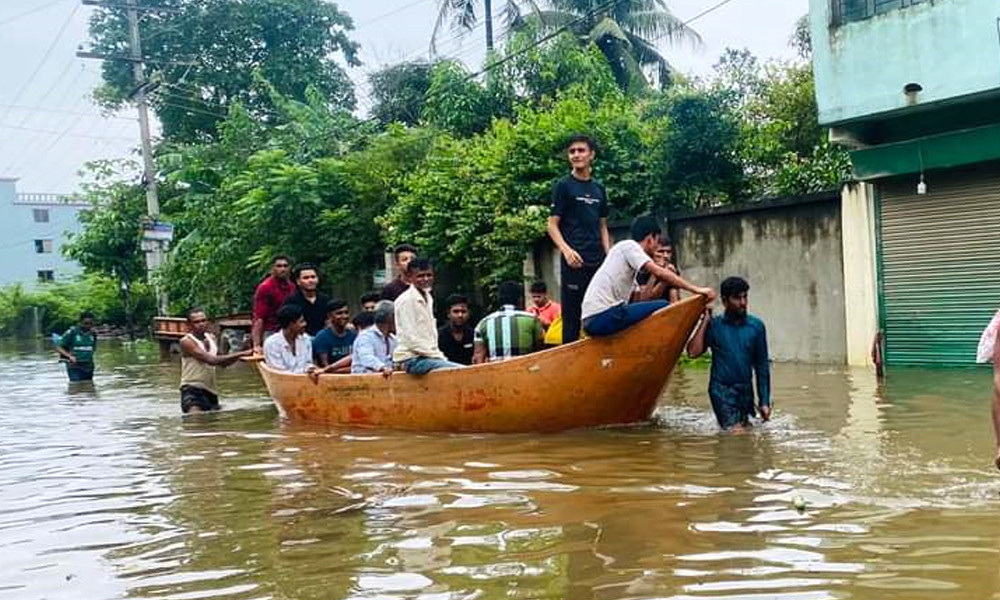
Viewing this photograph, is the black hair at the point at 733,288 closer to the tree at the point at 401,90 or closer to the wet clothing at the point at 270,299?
the wet clothing at the point at 270,299

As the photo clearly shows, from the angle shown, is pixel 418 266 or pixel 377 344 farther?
pixel 377 344

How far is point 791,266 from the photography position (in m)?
13.2

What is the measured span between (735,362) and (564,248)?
1.52 m

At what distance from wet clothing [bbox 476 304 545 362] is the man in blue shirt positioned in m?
1.61

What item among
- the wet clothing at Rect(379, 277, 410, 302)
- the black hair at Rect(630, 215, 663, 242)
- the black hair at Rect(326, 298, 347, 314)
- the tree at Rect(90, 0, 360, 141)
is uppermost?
→ the tree at Rect(90, 0, 360, 141)

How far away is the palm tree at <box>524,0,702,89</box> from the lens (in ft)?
83.9

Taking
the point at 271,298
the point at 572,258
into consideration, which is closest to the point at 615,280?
the point at 572,258

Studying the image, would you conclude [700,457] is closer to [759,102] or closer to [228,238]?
[759,102]

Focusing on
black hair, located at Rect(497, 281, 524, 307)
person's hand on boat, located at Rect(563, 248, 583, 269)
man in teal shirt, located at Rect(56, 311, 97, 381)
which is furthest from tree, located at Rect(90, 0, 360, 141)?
person's hand on boat, located at Rect(563, 248, 583, 269)

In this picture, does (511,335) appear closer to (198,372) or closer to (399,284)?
(399,284)

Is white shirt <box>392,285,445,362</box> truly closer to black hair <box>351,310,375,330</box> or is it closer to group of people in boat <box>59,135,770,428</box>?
group of people in boat <box>59,135,770,428</box>

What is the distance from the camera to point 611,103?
1755 centimetres

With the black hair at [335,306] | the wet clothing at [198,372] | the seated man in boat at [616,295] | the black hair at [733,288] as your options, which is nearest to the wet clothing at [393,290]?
the black hair at [335,306]

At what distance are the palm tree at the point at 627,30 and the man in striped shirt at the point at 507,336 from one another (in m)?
17.9
